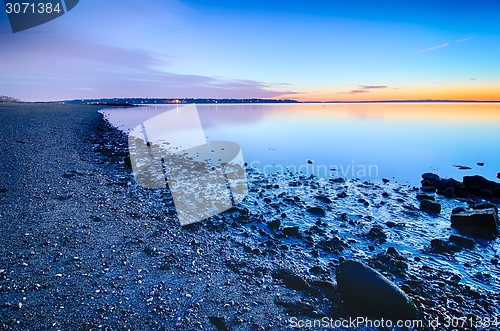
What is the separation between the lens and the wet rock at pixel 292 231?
8305 millimetres

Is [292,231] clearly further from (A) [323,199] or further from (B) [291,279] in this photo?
(A) [323,199]

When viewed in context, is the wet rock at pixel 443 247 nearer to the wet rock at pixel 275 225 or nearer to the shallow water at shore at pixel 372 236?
the shallow water at shore at pixel 372 236

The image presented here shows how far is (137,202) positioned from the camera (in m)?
10.2

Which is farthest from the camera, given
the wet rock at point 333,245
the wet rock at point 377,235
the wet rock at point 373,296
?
the wet rock at point 377,235

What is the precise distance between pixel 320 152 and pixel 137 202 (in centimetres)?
1853

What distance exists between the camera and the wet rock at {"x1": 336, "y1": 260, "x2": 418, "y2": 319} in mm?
5035

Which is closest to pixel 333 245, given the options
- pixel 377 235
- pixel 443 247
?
pixel 377 235

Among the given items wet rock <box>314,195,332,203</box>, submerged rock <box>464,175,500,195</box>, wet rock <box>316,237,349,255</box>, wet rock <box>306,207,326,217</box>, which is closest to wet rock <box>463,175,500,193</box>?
submerged rock <box>464,175,500,195</box>

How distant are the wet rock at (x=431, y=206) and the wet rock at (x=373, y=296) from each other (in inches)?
276

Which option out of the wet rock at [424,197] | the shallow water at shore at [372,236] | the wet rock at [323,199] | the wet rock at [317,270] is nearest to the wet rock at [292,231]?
the shallow water at shore at [372,236]

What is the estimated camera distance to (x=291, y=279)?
611cm

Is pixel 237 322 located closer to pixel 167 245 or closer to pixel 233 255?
pixel 233 255

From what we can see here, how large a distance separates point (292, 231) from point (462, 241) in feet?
17.7

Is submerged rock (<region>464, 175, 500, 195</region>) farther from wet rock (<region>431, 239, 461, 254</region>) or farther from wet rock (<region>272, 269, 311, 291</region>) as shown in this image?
wet rock (<region>272, 269, 311, 291</region>)
